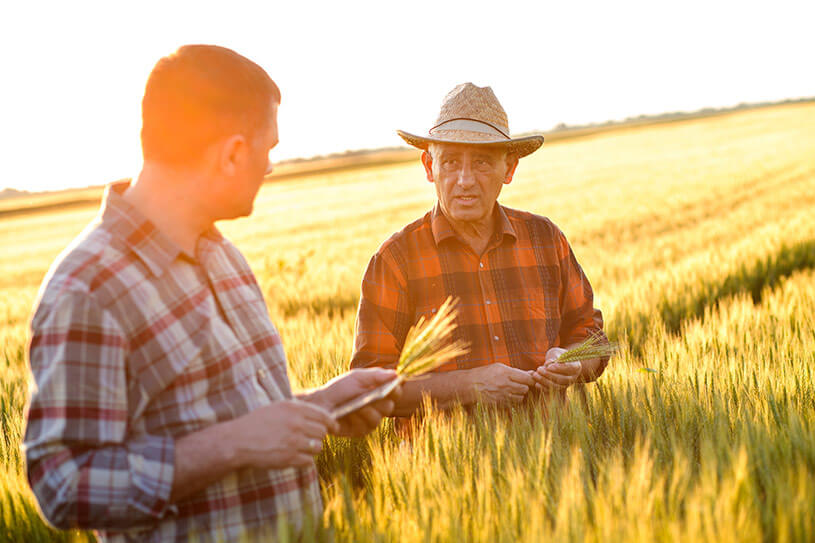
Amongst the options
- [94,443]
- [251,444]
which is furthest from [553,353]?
[94,443]

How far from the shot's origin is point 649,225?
37.1 feet

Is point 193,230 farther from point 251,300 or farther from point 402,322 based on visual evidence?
point 402,322

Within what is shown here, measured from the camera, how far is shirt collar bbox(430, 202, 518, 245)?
2.70 metres

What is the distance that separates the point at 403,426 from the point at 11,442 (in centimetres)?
155

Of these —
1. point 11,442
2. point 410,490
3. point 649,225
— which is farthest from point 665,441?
point 649,225

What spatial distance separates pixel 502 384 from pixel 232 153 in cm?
131

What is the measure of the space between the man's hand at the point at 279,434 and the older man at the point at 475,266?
3.56 feet

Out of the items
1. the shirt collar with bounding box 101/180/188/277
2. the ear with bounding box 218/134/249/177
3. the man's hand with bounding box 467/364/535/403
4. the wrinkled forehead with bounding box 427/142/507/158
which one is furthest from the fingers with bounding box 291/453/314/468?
the wrinkled forehead with bounding box 427/142/507/158

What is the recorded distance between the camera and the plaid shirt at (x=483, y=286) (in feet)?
8.64

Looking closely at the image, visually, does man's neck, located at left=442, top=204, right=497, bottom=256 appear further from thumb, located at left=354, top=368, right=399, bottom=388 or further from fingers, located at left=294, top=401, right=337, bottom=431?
fingers, located at left=294, top=401, right=337, bottom=431

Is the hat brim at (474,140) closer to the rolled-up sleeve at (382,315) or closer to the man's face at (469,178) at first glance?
the man's face at (469,178)

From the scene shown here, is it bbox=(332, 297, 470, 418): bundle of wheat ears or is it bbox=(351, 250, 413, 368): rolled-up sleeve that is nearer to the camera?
bbox=(332, 297, 470, 418): bundle of wheat ears

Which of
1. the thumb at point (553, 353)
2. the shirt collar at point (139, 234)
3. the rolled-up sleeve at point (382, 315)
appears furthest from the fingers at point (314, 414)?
the thumb at point (553, 353)

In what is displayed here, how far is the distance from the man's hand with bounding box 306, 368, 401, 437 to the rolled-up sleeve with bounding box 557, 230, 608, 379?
52.4 inches
